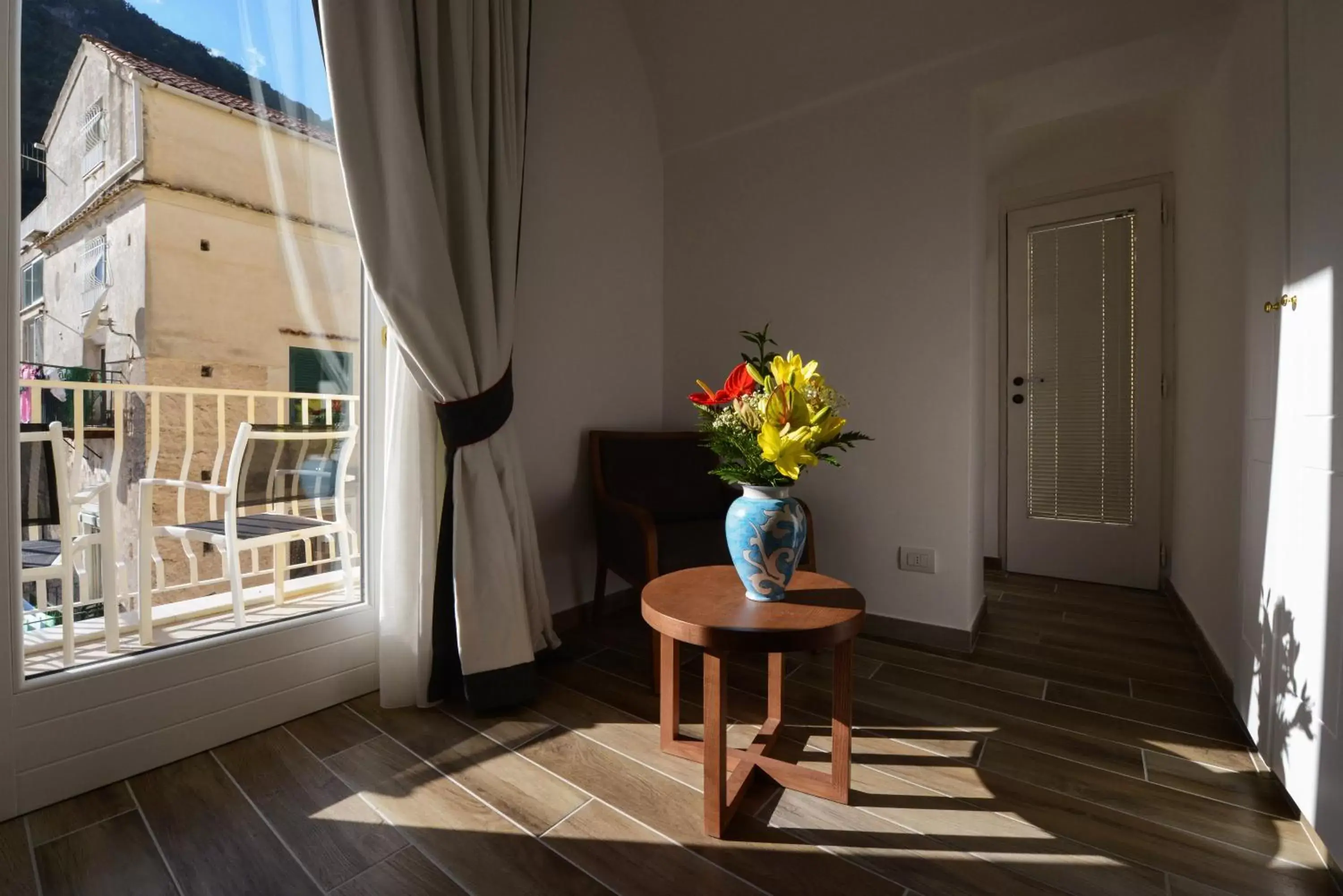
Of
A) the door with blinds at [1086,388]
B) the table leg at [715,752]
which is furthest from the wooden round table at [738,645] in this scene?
the door with blinds at [1086,388]

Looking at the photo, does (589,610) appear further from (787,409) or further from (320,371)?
(787,409)

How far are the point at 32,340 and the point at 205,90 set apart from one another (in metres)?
0.82

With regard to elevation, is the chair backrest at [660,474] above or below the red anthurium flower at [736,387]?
below

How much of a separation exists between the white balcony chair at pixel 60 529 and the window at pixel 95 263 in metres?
0.36

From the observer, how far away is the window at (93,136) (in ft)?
4.99

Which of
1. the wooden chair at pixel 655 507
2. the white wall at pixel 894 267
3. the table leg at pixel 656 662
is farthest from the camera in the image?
the white wall at pixel 894 267

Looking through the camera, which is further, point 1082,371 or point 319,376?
point 1082,371

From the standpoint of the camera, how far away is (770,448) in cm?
136

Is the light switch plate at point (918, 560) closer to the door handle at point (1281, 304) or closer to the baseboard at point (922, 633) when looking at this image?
the baseboard at point (922, 633)

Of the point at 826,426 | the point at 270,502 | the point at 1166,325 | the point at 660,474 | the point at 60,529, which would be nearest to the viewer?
the point at 826,426

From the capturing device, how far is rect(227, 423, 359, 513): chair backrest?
1.84 meters

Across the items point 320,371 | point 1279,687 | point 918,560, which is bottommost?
point 1279,687

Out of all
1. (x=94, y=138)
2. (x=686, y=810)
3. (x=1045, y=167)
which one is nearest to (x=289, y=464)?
(x=94, y=138)

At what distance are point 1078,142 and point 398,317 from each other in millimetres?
3707
